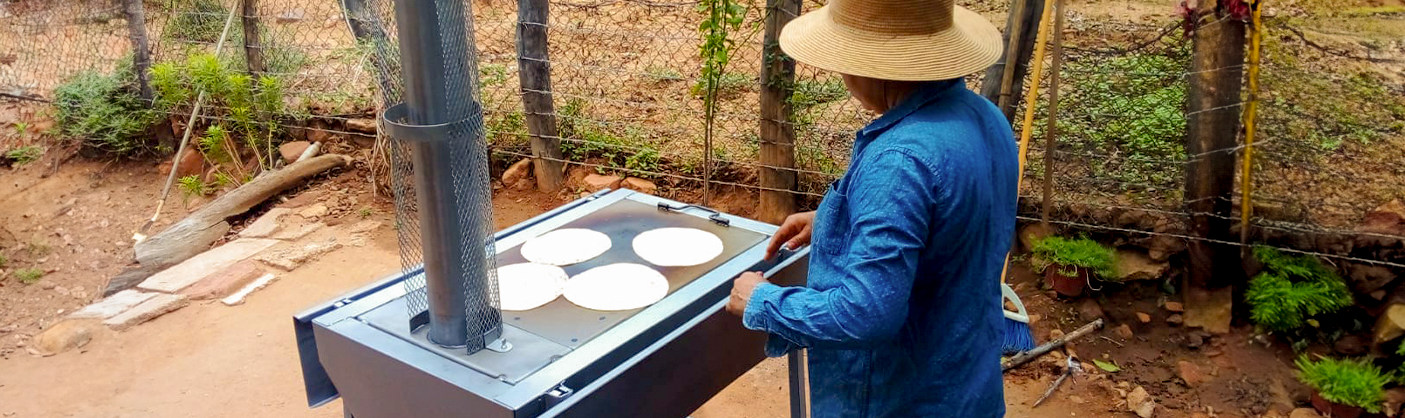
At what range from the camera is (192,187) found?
544 cm

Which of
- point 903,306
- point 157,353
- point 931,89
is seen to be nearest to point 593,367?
point 903,306

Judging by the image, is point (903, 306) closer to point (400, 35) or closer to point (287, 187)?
point (400, 35)

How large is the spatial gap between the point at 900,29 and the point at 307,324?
4.43 feet

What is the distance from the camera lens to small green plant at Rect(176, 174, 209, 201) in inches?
213

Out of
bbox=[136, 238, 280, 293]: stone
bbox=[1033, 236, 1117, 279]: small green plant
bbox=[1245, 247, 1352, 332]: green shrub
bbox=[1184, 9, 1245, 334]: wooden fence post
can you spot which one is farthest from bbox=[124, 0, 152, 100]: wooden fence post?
bbox=[1245, 247, 1352, 332]: green shrub

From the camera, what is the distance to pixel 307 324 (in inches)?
79.4

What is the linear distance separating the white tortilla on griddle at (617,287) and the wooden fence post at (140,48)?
15.1ft

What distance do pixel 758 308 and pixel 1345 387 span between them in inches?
101

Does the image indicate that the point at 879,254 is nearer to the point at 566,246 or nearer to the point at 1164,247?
the point at 566,246

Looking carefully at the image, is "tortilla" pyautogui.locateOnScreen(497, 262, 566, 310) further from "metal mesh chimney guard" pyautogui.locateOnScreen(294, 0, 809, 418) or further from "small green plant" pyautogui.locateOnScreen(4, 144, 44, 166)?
"small green plant" pyautogui.locateOnScreen(4, 144, 44, 166)

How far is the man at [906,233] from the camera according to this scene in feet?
4.71

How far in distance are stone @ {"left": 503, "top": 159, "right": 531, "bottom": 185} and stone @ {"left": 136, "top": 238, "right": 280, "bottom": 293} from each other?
1205 millimetres

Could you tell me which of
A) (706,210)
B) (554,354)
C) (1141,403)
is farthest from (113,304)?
(1141,403)

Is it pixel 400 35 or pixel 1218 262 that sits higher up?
pixel 400 35
